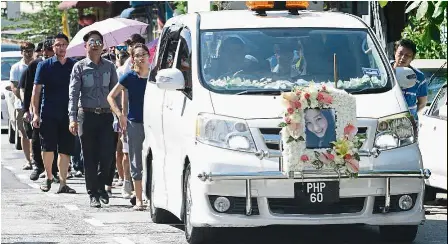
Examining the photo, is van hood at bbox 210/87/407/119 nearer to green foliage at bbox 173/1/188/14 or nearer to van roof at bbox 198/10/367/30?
van roof at bbox 198/10/367/30

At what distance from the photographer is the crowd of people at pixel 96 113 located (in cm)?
1441

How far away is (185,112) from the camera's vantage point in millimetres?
11188

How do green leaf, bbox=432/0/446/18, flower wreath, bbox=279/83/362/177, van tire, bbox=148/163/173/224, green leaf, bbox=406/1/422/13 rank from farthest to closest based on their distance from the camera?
van tire, bbox=148/163/173/224 < green leaf, bbox=432/0/446/18 < green leaf, bbox=406/1/422/13 < flower wreath, bbox=279/83/362/177

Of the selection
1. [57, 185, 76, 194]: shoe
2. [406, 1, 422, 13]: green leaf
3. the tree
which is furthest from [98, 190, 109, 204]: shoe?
the tree

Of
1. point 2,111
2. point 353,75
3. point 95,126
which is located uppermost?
point 353,75

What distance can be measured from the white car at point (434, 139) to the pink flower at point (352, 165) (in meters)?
3.33

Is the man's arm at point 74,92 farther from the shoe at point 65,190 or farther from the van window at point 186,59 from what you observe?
the van window at point 186,59

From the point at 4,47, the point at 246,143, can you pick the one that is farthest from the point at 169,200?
the point at 4,47

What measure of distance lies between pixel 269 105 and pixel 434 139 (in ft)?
13.0

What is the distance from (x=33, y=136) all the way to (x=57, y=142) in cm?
253

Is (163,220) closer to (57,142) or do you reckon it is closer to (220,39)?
(220,39)

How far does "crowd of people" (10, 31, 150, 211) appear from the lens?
Result: 1441cm

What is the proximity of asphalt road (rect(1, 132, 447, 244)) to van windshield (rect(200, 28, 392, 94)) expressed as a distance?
1.31m

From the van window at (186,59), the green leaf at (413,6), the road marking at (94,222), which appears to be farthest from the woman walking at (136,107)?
the green leaf at (413,6)
